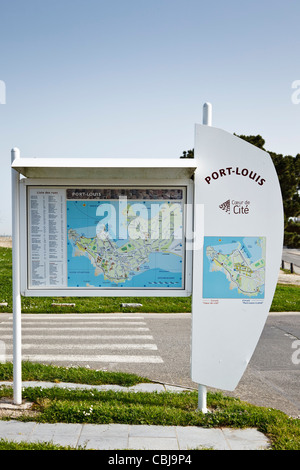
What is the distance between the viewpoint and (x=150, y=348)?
9203 mm

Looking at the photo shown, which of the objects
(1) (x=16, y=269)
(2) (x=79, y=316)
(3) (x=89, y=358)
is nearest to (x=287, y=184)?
(2) (x=79, y=316)

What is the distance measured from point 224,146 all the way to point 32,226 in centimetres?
263

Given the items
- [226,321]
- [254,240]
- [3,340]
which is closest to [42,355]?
[3,340]

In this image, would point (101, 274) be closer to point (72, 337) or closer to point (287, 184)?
point (72, 337)

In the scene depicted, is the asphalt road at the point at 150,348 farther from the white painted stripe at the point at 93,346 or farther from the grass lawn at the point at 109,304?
the grass lawn at the point at 109,304

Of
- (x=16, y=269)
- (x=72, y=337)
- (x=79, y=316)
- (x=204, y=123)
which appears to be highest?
(x=204, y=123)

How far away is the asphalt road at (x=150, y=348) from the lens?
23.4ft

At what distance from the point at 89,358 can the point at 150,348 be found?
1404 millimetres

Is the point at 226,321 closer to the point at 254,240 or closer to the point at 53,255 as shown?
the point at 254,240

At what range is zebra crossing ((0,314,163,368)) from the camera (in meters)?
8.42

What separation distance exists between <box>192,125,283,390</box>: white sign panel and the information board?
1.49ft

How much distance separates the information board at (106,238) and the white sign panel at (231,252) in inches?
17.8

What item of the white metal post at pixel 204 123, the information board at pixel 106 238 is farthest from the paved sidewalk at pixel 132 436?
the information board at pixel 106 238

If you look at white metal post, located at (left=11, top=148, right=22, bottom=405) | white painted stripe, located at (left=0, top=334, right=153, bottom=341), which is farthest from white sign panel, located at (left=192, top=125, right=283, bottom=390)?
white painted stripe, located at (left=0, top=334, right=153, bottom=341)
